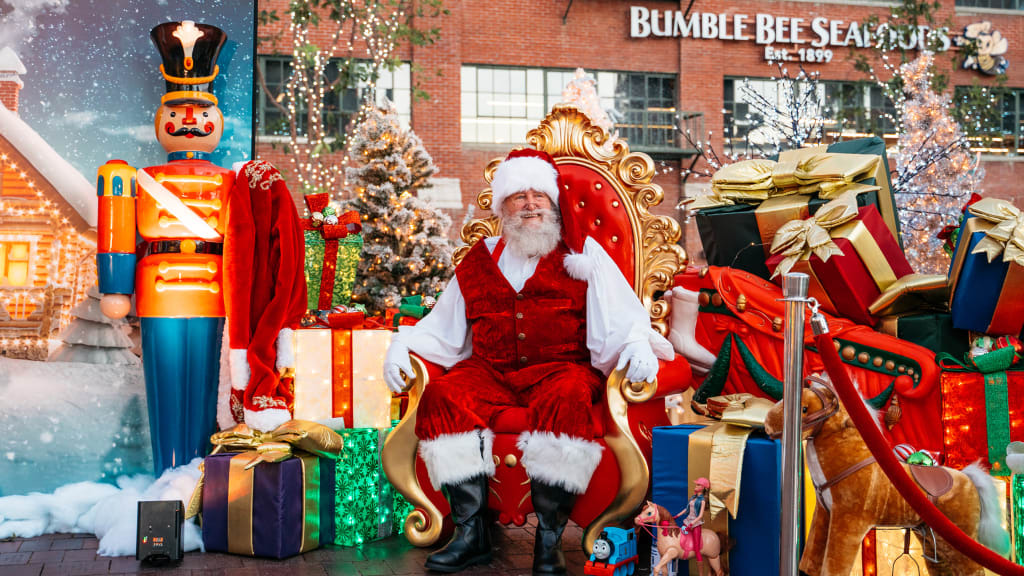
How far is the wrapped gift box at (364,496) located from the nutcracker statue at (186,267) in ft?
1.92

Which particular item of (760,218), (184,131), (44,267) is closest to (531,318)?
(760,218)

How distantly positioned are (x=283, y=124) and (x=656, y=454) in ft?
36.6

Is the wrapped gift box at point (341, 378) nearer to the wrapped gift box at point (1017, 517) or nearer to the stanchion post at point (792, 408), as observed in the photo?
the stanchion post at point (792, 408)

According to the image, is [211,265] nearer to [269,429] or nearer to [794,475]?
[269,429]

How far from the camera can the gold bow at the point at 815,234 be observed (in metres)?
3.56

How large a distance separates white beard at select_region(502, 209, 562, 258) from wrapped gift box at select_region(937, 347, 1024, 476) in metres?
1.64

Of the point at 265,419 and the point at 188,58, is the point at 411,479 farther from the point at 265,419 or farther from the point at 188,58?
the point at 188,58

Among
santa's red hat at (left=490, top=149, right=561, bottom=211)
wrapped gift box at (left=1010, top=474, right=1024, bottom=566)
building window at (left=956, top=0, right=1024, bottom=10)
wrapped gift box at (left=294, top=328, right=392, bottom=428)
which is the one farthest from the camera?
building window at (left=956, top=0, right=1024, bottom=10)

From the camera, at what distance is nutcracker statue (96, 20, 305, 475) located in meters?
4.23

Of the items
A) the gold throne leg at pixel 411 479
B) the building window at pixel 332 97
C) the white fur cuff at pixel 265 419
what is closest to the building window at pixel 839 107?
the building window at pixel 332 97

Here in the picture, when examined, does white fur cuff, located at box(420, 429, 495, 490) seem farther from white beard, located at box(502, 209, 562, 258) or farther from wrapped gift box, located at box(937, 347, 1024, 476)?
wrapped gift box, located at box(937, 347, 1024, 476)

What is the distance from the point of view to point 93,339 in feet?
15.0

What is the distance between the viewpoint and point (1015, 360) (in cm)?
→ 338

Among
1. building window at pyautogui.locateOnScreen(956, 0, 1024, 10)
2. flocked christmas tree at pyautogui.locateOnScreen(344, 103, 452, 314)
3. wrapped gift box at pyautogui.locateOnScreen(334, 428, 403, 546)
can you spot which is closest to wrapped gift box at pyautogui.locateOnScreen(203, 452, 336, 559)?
wrapped gift box at pyautogui.locateOnScreen(334, 428, 403, 546)
